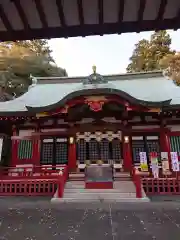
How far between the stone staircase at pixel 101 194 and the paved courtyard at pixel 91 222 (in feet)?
4.11

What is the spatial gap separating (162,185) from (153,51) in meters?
29.4

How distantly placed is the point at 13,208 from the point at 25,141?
216 inches

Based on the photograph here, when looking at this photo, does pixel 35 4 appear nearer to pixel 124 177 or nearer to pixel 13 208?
pixel 13 208

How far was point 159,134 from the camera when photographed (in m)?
12.5

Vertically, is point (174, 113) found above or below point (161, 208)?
above

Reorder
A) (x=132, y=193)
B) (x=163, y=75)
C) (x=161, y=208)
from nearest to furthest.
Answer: (x=161, y=208)
(x=132, y=193)
(x=163, y=75)

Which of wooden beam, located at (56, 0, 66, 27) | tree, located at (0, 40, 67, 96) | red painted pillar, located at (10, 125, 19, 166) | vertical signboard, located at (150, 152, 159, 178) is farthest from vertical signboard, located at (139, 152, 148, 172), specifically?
tree, located at (0, 40, 67, 96)

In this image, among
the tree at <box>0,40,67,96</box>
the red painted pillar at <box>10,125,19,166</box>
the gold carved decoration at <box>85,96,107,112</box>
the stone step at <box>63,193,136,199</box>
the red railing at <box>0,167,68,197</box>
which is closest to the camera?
the stone step at <box>63,193,136,199</box>

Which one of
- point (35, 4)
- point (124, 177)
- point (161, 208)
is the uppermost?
point (35, 4)

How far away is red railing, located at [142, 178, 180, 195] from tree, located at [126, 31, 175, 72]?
1014 inches

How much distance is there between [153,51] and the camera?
35594mm

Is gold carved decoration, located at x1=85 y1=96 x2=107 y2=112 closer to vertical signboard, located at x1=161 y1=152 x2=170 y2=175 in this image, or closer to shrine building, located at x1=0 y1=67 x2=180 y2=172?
shrine building, located at x1=0 y1=67 x2=180 y2=172

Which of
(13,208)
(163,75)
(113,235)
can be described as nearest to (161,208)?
(113,235)

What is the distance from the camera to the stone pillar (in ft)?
40.1
